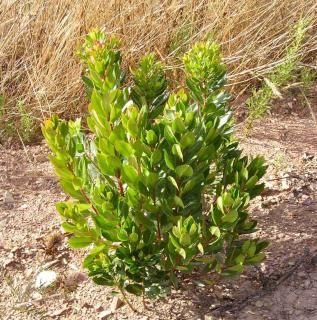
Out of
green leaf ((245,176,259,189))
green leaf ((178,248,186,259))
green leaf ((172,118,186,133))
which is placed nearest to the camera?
green leaf ((172,118,186,133))

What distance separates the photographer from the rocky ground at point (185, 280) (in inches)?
87.4

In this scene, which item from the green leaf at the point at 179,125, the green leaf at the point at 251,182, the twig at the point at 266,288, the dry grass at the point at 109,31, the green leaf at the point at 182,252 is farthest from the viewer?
the dry grass at the point at 109,31

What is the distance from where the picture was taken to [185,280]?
88.4 inches

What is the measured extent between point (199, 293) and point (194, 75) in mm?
821

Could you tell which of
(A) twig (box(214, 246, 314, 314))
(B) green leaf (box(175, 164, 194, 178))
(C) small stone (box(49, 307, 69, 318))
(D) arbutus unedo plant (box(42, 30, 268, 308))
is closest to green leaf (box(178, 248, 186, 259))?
(D) arbutus unedo plant (box(42, 30, 268, 308))

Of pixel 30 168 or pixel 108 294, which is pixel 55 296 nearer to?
pixel 108 294

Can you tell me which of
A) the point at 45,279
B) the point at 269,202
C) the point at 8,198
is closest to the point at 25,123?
the point at 8,198

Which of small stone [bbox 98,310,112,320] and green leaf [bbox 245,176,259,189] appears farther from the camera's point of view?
small stone [bbox 98,310,112,320]

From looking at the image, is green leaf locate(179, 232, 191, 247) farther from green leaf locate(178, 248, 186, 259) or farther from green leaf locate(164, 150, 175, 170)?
green leaf locate(164, 150, 175, 170)

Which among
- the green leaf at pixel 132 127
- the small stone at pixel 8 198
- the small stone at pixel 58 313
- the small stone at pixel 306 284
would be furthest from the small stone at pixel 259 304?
the small stone at pixel 8 198

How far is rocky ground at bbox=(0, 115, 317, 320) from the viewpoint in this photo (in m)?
2.22

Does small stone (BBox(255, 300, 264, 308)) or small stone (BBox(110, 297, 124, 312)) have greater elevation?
small stone (BBox(110, 297, 124, 312))

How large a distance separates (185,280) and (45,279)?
0.57m

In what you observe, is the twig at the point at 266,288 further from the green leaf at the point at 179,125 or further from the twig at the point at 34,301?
the green leaf at the point at 179,125
